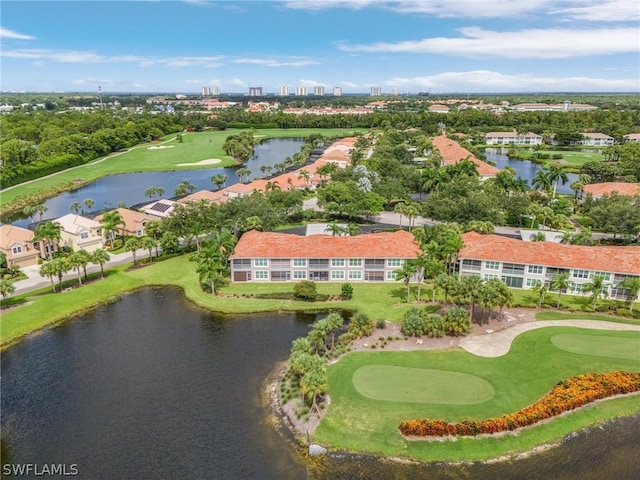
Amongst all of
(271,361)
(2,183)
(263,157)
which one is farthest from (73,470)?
(263,157)

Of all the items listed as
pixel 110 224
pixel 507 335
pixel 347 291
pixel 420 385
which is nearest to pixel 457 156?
pixel 347 291

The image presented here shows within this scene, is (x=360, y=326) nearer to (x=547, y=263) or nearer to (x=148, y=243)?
(x=547, y=263)

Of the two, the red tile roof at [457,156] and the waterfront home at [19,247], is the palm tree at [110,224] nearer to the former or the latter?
the waterfront home at [19,247]

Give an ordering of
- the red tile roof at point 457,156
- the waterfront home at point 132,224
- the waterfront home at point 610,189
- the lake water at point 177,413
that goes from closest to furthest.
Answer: the lake water at point 177,413, the waterfront home at point 132,224, the waterfront home at point 610,189, the red tile roof at point 457,156

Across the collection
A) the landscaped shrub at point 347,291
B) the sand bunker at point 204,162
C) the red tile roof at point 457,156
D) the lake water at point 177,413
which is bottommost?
the lake water at point 177,413

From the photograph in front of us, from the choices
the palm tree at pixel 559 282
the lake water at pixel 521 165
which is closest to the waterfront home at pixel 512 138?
the lake water at pixel 521 165

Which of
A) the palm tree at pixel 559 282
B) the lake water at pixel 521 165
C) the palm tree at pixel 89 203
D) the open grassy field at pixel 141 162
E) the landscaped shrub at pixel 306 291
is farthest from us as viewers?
the open grassy field at pixel 141 162

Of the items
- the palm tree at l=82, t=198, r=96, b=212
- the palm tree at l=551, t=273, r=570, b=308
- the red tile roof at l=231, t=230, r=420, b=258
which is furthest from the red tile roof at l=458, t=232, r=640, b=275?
the palm tree at l=82, t=198, r=96, b=212
